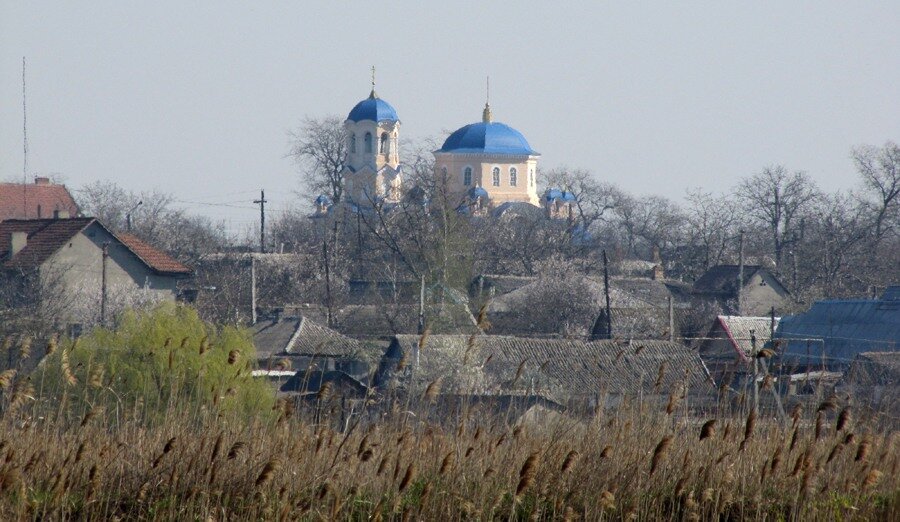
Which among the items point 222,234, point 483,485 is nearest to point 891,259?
point 222,234

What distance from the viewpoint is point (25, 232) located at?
111ft

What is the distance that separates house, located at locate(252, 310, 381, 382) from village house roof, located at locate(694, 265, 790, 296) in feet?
55.7

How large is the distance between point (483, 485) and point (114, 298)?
28.9 meters

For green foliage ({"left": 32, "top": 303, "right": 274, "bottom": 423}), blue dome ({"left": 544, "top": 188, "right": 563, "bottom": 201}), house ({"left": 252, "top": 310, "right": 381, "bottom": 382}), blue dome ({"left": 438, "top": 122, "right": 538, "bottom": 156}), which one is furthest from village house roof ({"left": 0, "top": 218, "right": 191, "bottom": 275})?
blue dome ({"left": 438, "top": 122, "right": 538, "bottom": 156})

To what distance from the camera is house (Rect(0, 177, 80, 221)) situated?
167 ft

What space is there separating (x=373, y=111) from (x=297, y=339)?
49.2 m

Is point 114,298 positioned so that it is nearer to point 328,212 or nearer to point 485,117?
point 328,212

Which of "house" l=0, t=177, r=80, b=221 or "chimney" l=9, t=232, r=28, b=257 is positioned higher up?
"house" l=0, t=177, r=80, b=221

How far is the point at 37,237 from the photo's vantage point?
3341cm

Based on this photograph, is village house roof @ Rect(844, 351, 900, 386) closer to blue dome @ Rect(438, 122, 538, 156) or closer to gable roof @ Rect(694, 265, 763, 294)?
gable roof @ Rect(694, 265, 763, 294)

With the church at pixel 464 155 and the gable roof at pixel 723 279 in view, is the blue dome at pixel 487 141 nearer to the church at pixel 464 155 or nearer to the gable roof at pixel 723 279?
the church at pixel 464 155

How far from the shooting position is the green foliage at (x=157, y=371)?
20.0ft

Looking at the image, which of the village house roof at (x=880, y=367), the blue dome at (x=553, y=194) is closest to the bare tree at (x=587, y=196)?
the blue dome at (x=553, y=194)

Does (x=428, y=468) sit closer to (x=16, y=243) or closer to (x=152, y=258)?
(x=16, y=243)
